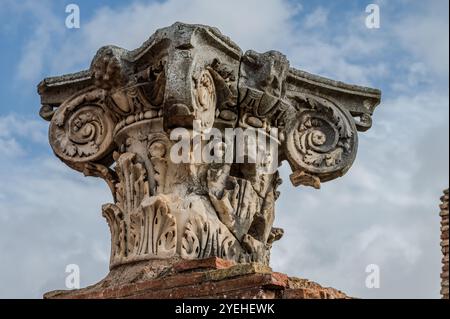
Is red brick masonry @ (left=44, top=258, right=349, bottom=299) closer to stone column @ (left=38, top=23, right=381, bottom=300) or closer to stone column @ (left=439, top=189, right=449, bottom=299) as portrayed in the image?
stone column @ (left=38, top=23, right=381, bottom=300)

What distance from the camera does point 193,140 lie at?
9.55m

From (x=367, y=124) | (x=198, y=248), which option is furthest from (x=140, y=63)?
(x=367, y=124)

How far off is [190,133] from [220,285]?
6.60ft

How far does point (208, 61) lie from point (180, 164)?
894mm

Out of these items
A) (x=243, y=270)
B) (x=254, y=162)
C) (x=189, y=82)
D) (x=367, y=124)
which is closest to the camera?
(x=243, y=270)

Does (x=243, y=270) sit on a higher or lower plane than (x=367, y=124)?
lower

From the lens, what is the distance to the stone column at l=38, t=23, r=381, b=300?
938cm

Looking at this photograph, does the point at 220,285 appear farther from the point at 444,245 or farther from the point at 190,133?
the point at 444,245

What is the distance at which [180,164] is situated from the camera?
31.6 ft

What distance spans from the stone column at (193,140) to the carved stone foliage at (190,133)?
11mm

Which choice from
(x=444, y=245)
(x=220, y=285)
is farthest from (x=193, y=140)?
(x=444, y=245)
